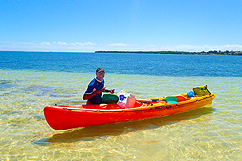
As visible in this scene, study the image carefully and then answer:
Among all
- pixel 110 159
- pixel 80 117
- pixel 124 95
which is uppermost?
pixel 124 95

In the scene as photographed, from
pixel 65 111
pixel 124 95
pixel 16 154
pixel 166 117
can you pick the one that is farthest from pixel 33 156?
pixel 166 117

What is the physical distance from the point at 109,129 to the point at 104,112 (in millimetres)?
683

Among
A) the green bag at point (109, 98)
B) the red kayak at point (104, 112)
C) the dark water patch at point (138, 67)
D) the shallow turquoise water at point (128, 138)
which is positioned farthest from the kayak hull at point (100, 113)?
the dark water patch at point (138, 67)

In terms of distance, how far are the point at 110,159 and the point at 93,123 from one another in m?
1.78

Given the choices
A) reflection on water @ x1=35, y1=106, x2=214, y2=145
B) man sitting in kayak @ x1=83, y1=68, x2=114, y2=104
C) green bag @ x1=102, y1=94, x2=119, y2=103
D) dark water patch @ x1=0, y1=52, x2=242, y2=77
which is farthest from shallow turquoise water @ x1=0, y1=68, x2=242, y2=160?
dark water patch @ x1=0, y1=52, x2=242, y2=77

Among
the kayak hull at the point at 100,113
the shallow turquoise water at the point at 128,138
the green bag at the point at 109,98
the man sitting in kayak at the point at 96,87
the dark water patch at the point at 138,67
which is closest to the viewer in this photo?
the shallow turquoise water at the point at 128,138

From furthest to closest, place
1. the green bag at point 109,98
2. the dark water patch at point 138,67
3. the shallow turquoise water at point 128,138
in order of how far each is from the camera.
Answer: the dark water patch at point 138,67 → the green bag at point 109,98 → the shallow turquoise water at point 128,138

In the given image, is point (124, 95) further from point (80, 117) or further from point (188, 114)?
point (188, 114)

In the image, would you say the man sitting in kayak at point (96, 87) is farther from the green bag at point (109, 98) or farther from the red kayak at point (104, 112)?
the green bag at point (109, 98)

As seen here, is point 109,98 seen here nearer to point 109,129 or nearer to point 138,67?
point 109,129

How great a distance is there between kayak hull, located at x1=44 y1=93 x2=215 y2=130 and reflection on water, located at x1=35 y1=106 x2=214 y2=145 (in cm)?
21

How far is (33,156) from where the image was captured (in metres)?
4.52

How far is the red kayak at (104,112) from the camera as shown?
552 cm

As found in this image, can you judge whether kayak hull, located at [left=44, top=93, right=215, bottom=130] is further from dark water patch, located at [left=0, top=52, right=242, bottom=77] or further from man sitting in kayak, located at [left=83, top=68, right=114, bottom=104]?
dark water patch, located at [left=0, top=52, right=242, bottom=77]
